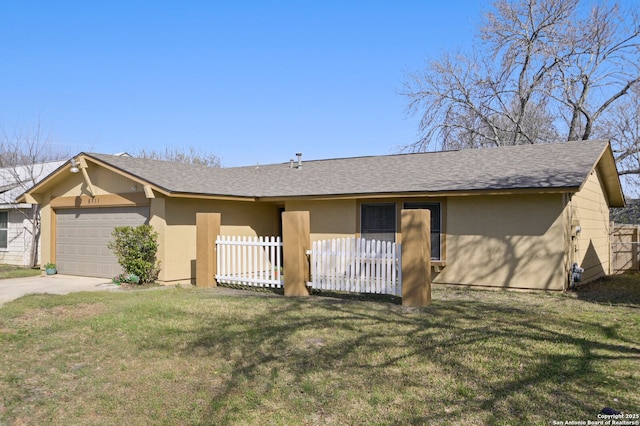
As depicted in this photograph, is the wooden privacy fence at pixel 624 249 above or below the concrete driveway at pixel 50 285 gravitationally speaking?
above

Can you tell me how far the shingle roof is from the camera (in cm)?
1239

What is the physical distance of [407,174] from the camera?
14.9m

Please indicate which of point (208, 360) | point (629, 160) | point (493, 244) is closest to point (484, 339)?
point (208, 360)

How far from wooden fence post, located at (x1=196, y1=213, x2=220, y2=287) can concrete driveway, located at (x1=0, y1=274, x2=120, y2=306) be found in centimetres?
207

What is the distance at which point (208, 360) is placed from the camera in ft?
20.8

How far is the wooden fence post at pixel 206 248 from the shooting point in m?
12.6

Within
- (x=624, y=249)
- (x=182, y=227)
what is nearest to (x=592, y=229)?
(x=624, y=249)

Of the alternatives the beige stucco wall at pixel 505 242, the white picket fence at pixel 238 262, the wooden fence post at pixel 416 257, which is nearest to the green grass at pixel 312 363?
the wooden fence post at pixel 416 257

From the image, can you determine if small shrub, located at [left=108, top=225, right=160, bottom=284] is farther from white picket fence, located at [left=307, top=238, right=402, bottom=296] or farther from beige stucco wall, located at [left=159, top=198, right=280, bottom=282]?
white picket fence, located at [left=307, top=238, right=402, bottom=296]

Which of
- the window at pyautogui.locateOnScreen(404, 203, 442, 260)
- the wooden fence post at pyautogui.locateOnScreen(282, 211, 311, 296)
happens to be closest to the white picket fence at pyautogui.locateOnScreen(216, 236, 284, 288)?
the wooden fence post at pyautogui.locateOnScreen(282, 211, 311, 296)

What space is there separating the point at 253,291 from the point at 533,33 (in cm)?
1990

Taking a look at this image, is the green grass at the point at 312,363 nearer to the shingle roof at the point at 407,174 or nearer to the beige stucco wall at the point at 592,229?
the shingle roof at the point at 407,174

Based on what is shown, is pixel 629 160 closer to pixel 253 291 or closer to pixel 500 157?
pixel 500 157

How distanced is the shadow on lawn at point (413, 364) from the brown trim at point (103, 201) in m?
6.83
